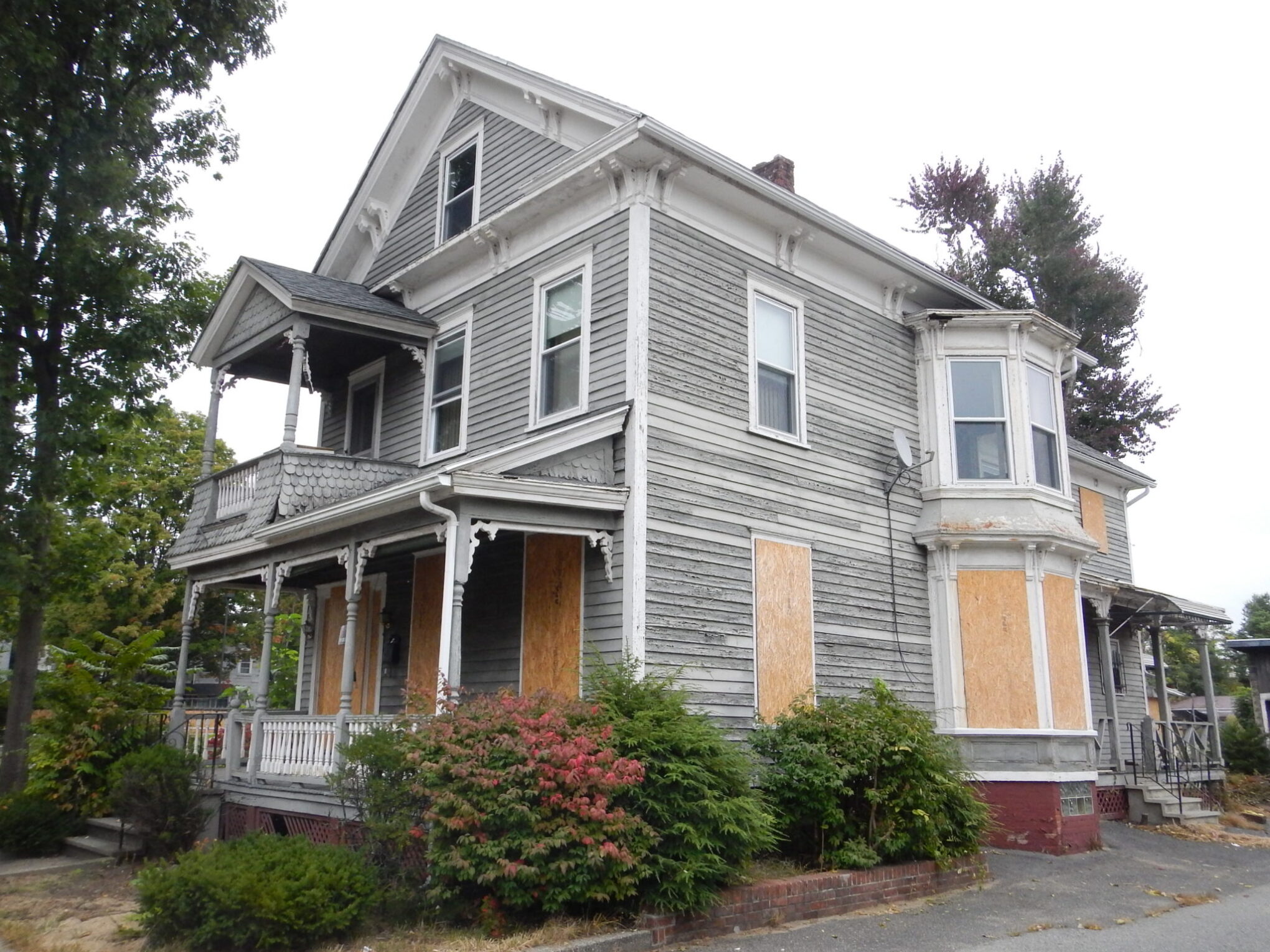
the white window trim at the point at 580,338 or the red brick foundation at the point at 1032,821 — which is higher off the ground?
the white window trim at the point at 580,338

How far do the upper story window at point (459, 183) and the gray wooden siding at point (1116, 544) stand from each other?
13464 mm

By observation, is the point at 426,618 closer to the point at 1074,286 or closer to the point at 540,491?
the point at 540,491

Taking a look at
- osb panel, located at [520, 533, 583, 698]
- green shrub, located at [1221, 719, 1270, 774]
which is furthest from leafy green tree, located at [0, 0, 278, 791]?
green shrub, located at [1221, 719, 1270, 774]

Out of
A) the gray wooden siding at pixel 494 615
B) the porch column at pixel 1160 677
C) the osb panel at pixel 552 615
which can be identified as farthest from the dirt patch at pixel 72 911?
the porch column at pixel 1160 677

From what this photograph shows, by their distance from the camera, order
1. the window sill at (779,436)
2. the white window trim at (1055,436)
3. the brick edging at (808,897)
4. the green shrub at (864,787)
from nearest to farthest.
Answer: the brick edging at (808,897)
the green shrub at (864,787)
the window sill at (779,436)
the white window trim at (1055,436)

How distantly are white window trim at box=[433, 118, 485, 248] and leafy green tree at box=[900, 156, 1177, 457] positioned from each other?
71.9ft

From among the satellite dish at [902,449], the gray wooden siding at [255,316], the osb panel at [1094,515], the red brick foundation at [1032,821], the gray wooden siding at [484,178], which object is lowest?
the red brick foundation at [1032,821]

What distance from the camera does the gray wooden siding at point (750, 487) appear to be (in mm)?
11039

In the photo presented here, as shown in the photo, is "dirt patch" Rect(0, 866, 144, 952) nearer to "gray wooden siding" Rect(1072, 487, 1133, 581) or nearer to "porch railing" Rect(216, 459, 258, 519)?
"porch railing" Rect(216, 459, 258, 519)

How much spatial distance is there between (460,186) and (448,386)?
10.3 feet

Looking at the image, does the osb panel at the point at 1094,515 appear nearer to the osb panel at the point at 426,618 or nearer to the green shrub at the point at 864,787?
the green shrub at the point at 864,787

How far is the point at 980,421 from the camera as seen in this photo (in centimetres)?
1452

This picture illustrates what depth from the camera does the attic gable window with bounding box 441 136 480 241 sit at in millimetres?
14688

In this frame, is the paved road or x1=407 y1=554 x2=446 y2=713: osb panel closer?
the paved road
